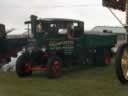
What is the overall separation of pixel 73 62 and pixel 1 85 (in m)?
3.91

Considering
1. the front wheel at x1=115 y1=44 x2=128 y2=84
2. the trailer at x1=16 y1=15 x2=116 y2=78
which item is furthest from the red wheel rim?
the front wheel at x1=115 y1=44 x2=128 y2=84

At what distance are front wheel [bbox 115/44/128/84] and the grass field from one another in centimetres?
37

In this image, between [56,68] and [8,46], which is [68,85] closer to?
[56,68]

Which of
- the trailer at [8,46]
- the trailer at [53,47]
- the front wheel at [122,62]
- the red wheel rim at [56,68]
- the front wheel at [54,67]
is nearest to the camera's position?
the front wheel at [122,62]

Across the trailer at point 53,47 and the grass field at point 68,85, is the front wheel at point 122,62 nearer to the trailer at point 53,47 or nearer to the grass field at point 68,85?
the grass field at point 68,85

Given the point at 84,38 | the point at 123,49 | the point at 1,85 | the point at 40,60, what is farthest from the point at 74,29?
the point at 123,49

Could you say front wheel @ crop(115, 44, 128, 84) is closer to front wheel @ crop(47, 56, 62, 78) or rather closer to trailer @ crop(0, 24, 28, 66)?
front wheel @ crop(47, 56, 62, 78)

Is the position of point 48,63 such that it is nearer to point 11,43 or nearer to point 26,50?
point 26,50

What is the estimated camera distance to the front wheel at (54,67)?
1331 centimetres

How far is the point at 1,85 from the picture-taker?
38.7 feet

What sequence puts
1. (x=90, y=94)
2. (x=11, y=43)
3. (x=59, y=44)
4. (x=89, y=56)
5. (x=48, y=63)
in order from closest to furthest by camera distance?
1. (x=90, y=94)
2. (x=48, y=63)
3. (x=59, y=44)
4. (x=89, y=56)
5. (x=11, y=43)

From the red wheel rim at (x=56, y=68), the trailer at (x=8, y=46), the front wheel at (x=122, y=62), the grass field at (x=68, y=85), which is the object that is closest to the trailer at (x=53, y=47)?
the red wheel rim at (x=56, y=68)

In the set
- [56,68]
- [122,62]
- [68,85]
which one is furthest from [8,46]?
[122,62]

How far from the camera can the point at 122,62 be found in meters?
9.88
